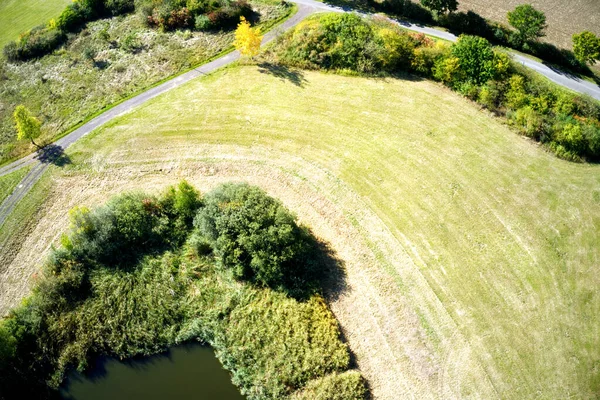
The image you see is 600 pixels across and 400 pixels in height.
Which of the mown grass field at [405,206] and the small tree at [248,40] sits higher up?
the small tree at [248,40]

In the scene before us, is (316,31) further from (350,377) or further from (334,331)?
(350,377)

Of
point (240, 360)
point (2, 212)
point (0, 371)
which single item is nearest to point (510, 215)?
point (240, 360)

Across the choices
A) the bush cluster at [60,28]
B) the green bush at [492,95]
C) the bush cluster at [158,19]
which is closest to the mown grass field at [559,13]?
the green bush at [492,95]

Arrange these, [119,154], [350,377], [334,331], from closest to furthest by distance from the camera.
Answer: [350,377], [334,331], [119,154]

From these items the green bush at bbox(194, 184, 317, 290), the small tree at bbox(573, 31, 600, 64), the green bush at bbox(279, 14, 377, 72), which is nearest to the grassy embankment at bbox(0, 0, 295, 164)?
the green bush at bbox(279, 14, 377, 72)

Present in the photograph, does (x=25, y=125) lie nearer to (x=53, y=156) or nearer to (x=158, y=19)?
(x=53, y=156)

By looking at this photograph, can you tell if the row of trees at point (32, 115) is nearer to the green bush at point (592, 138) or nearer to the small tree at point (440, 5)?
the small tree at point (440, 5)
